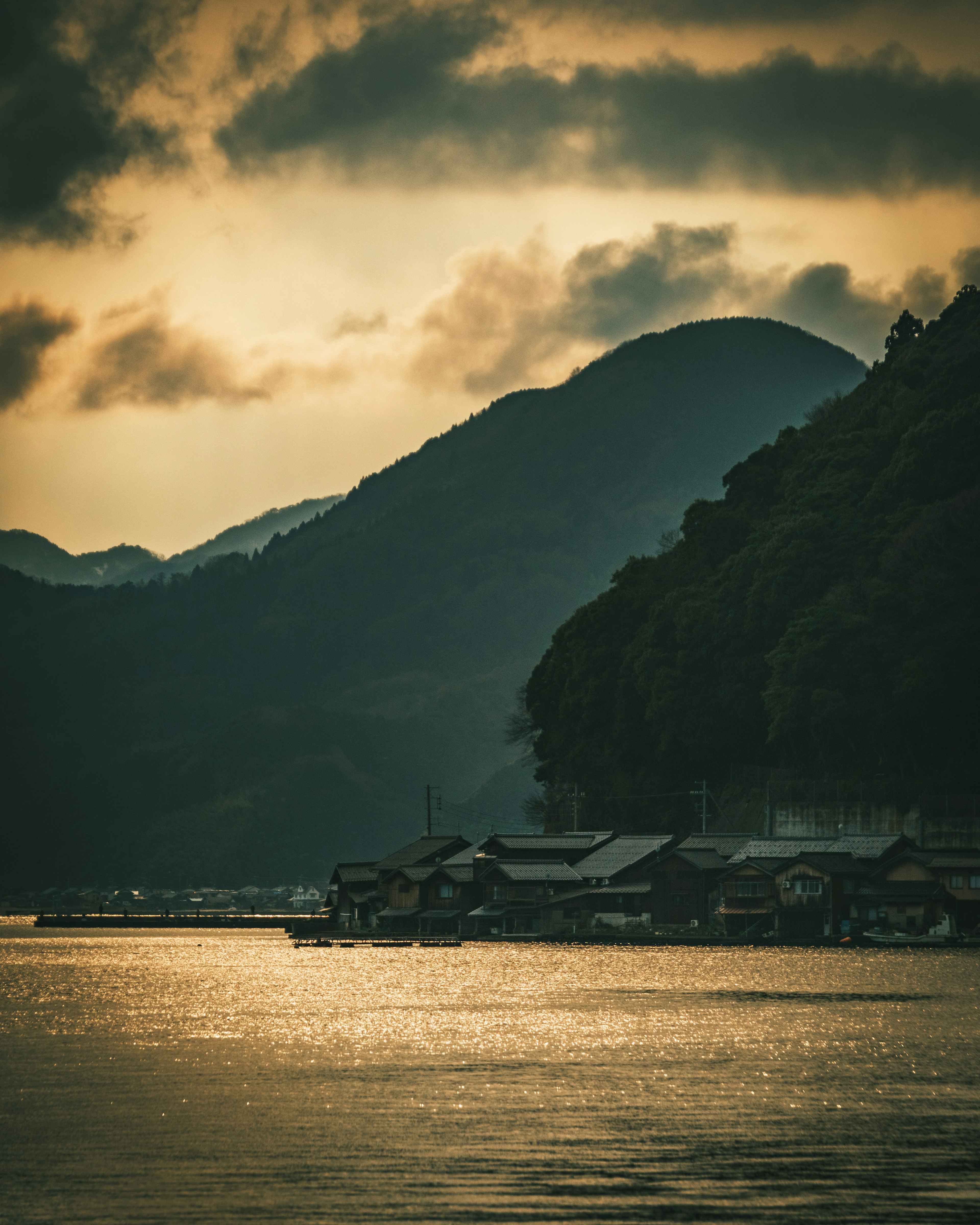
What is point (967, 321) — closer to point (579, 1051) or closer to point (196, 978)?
point (196, 978)

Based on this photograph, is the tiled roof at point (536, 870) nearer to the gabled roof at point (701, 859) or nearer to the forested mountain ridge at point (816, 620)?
the gabled roof at point (701, 859)

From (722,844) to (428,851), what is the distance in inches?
876

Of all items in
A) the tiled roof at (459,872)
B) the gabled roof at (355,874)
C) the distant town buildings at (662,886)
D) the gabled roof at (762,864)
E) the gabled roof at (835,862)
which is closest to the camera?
the distant town buildings at (662,886)

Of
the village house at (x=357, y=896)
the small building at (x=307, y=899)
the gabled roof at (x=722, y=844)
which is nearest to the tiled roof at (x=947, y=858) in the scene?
the gabled roof at (x=722, y=844)

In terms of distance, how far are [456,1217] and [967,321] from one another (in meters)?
75.9

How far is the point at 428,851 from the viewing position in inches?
3509

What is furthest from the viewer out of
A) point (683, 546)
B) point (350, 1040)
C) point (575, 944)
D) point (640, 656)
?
point (683, 546)

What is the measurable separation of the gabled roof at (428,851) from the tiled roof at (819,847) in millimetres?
23538

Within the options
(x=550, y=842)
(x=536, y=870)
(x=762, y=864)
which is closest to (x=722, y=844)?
(x=762, y=864)

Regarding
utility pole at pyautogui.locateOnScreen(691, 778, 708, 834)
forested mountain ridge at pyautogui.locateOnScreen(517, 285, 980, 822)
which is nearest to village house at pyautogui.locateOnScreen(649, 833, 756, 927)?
utility pole at pyautogui.locateOnScreen(691, 778, 708, 834)

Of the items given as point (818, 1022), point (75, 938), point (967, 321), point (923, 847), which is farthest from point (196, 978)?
point (967, 321)

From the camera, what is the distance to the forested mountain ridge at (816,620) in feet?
230

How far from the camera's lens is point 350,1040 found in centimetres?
3300

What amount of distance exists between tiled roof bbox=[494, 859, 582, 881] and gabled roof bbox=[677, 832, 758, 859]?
6.32 meters
